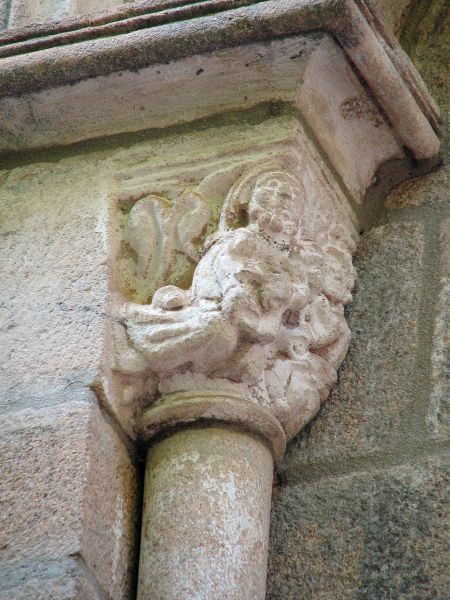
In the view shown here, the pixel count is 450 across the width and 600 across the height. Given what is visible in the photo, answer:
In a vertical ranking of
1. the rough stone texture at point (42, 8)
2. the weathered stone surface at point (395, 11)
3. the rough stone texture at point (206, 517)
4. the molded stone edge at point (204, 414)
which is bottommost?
the rough stone texture at point (206, 517)

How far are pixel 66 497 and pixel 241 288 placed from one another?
1.28 ft

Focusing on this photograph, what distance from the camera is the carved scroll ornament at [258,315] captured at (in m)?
1.63

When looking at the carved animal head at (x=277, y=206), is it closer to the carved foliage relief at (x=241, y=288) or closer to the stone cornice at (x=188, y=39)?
the carved foliage relief at (x=241, y=288)

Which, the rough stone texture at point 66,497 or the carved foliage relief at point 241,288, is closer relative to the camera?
the rough stone texture at point 66,497

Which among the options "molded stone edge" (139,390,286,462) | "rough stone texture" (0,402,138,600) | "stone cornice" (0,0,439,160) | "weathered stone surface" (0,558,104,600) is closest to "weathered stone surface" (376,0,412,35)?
"stone cornice" (0,0,439,160)

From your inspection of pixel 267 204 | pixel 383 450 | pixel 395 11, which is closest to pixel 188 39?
pixel 267 204

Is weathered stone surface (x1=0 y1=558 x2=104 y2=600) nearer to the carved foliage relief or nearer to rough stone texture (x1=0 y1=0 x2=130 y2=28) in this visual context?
the carved foliage relief

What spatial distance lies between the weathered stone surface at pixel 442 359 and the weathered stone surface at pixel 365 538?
0.07 metres

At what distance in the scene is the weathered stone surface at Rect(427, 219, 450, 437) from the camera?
1738 millimetres

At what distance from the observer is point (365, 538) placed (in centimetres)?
166

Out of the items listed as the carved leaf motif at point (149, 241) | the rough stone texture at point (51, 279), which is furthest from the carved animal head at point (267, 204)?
the rough stone texture at point (51, 279)

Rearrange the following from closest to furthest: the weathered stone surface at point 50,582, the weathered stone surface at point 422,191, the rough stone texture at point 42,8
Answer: the weathered stone surface at point 50,582 → the weathered stone surface at point 422,191 → the rough stone texture at point 42,8

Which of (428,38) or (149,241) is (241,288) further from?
(428,38)

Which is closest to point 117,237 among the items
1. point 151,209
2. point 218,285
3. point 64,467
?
point 151,209
